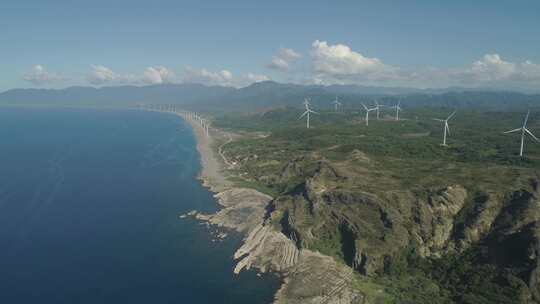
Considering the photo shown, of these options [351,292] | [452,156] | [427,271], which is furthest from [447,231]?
[452,156]

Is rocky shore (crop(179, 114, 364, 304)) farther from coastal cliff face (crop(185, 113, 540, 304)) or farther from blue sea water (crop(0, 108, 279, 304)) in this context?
blue sea water (crop(0, 108, 279, 304))

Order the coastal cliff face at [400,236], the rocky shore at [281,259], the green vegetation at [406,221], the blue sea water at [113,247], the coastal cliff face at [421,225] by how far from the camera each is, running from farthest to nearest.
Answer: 1. the coastal cliff face at [421,225]
2. the blue sea water at [113,247]
3. the green vegetation at [406,221]
4. the rocky shore at [281,259]
5. the coastal cliff face at [400,236]

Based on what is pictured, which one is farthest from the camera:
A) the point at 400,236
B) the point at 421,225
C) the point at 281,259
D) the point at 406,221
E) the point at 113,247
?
the point at 113,247

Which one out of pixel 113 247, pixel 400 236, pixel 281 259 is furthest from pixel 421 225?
pixel 113 247

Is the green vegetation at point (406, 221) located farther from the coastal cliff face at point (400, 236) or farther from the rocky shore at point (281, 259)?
the rocky shore at point (281, 259)

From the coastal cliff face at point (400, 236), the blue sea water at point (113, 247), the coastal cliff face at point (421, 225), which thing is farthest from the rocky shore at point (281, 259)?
the blue sea water at point (113, 247)

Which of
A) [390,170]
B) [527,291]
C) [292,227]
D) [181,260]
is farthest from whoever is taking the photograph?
[390,170]

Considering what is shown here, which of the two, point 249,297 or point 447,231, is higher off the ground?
point 447,231

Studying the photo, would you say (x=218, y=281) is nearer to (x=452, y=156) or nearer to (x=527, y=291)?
(x=527, y=291)

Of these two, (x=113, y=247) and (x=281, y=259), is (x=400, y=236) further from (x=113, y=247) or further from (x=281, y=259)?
(x=113, y=247)
